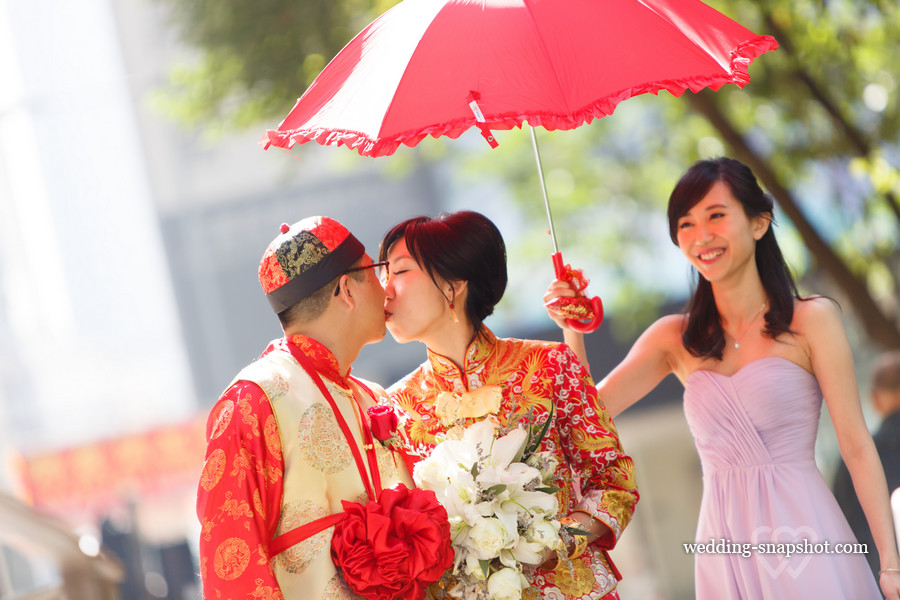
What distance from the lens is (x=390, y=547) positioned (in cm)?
194

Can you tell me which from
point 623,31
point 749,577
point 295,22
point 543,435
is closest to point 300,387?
point 543,435

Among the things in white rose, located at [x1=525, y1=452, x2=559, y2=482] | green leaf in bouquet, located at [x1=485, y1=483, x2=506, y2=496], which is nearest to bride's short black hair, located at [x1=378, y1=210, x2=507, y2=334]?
white rose, located at [x1=525, y1=452, x2=559, y2=482]

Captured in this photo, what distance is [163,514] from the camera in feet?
38.4

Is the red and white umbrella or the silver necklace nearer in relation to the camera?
the red and white umbrella

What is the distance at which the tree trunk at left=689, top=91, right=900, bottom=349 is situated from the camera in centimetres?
561

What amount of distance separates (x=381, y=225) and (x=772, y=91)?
7287mm

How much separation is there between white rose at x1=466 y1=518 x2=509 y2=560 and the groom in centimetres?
27

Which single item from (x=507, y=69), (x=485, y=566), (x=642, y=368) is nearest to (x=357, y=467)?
(x=485, y=566)

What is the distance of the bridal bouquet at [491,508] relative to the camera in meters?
2.06

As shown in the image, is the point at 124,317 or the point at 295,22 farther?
the point at 124,317

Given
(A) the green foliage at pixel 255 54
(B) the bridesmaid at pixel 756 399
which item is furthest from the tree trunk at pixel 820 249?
(B) the bridesmaid at pixel 756 399

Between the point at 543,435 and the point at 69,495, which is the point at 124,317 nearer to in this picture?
the point at 69,495

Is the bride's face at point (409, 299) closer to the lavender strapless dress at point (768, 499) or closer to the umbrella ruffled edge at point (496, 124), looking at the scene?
the umbrella ruffled edge at point (496, 124)

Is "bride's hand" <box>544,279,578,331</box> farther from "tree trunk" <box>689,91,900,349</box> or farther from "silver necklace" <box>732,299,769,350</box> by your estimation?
"tree trunk" <box>689,91,900,349</box>
